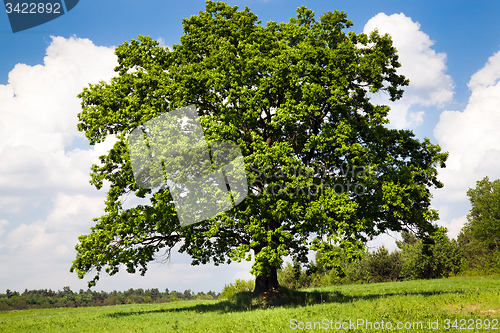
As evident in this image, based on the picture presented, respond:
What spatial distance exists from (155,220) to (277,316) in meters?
9.12

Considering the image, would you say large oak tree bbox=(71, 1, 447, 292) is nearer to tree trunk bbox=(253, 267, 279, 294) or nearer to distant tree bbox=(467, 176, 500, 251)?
tree trunk bbox=(253, 267, 279, 294)

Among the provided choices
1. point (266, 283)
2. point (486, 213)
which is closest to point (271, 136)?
point (266, 283)

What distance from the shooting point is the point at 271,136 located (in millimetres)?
23500

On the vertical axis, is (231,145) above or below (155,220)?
above

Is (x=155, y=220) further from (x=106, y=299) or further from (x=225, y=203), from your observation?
(x=106, y=299)

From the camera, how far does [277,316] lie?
16156 millimetres

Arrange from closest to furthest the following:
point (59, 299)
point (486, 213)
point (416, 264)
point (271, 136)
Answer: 1. point (271, 136)
2. point (416, 264)
3. point (486, 213)
4. point (59, 299)

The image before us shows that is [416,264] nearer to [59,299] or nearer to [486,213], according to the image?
[486,213]

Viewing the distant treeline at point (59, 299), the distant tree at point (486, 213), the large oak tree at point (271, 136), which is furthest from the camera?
the distant treeline at point (59, 299)

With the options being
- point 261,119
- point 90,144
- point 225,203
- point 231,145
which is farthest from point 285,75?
point 90,144

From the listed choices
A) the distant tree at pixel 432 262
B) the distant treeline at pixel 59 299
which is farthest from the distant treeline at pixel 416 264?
the distant treeline at pixel 59 299

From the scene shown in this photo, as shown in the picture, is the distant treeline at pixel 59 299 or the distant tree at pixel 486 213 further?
the distant treeline at pixel 59 299

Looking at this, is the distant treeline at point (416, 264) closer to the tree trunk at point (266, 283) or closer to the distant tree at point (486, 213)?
the distant tree at point (486, 213)

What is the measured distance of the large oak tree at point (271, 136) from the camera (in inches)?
803
